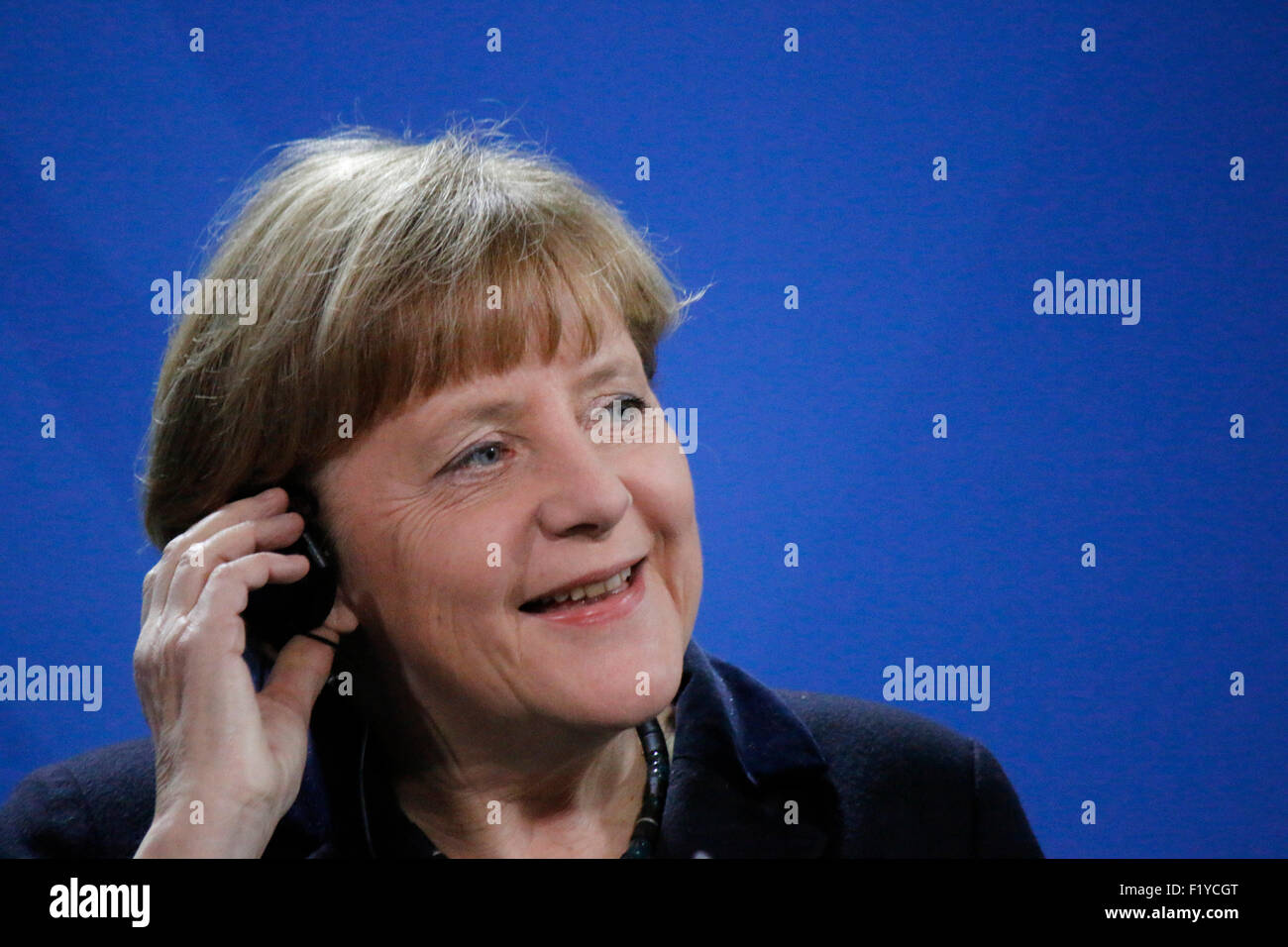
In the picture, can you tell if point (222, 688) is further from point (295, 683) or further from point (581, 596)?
point (581, 596)

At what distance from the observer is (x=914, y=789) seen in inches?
58.2

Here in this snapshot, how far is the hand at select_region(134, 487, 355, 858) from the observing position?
1.21 m

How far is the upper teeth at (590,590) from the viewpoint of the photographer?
126cm

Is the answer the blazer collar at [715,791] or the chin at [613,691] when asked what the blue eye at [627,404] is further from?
the blazer collar at [715,791]

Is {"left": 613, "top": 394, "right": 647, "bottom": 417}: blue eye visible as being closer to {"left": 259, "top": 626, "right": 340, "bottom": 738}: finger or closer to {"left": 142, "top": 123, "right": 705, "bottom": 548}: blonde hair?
{"left": 142, "top": 123, "right": 705, "bottom": 548}: blonde hair

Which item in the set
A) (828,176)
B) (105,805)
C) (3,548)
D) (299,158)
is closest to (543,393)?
(299,158)

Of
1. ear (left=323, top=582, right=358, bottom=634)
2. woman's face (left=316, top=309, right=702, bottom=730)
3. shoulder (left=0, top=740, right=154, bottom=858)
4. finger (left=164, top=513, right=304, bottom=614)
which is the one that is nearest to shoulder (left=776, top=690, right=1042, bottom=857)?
woman's face (left=316, top=309, right=702, bottom=730)

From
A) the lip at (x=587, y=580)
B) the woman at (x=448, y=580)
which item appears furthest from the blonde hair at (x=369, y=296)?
the lip at (x=587, y=580)

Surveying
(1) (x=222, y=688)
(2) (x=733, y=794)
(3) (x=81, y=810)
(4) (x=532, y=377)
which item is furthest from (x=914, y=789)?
(3) (x=81, y=810)

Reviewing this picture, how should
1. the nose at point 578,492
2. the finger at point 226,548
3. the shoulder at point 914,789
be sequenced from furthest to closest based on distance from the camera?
the shoulder at point 914,789
the finger at point 226,548
the nose at point 578,492

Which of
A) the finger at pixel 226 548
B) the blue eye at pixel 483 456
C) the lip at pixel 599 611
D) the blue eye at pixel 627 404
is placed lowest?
the lip at pixel 599 611

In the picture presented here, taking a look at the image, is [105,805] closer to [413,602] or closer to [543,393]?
[413,602]

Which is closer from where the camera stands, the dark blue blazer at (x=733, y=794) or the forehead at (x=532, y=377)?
the forehead at (x=532, y=377)

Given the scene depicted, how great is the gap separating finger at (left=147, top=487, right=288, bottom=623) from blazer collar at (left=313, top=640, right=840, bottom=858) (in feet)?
1.03
